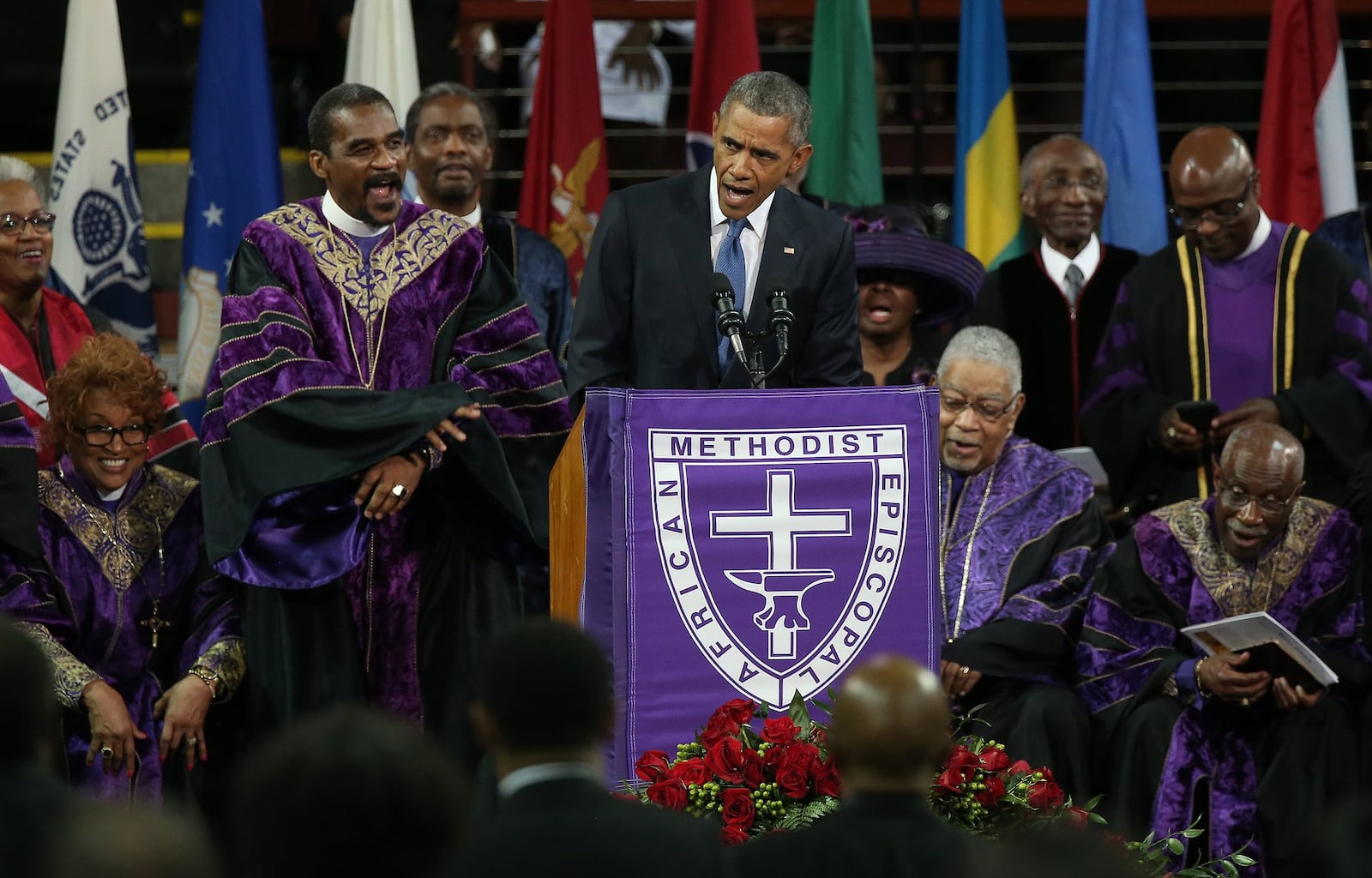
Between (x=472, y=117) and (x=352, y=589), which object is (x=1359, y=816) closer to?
(x=352, y=589)

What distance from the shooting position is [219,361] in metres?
5.49

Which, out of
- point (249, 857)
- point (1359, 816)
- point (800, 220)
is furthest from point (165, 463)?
point (1359, 816)

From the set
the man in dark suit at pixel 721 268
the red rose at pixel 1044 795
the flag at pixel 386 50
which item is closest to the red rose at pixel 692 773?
the red rose at pixel 1044 795

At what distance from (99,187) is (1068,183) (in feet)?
11.7

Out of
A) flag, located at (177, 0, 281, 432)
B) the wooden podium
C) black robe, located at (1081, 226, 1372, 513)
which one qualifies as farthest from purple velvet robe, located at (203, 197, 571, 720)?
flag, located at (177, 0, 281, 432)

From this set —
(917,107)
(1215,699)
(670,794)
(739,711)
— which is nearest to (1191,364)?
(1215,699)

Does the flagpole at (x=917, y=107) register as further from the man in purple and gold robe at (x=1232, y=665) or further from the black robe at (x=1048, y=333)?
the man in purple and gold robe at (x=1232, y=665)

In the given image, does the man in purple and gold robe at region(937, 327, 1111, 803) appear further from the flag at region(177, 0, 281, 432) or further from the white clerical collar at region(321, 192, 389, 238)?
the flag at region(177, 0, 281, 432)

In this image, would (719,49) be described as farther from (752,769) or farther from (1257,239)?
(752,769)

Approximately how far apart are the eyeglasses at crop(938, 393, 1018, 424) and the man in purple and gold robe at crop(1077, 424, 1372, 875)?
20.0 inches

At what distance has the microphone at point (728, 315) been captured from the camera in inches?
176

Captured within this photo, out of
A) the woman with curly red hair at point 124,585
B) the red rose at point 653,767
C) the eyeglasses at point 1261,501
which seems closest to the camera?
the red rose at point 653,767

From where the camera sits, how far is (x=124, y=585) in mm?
5773

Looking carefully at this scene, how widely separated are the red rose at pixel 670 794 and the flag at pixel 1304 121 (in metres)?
4.97
